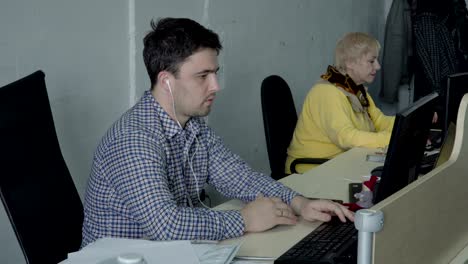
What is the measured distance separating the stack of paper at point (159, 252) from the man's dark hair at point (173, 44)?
21.8 inches

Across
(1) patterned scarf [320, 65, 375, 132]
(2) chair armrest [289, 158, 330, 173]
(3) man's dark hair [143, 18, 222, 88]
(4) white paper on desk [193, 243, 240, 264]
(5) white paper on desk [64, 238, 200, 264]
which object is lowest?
(2) chair armrest [289, 158, 330, 173]

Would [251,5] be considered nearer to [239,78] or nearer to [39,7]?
[239,78]

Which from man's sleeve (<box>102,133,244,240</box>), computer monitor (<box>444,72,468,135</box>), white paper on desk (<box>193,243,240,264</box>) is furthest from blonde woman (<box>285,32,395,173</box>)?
white paper on desk (<box>193,243,240,264</box>)

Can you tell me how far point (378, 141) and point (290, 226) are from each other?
48.1 inches

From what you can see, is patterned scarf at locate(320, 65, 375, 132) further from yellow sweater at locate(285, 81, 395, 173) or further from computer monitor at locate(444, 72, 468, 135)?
computer monitor at locate(444, 72, 468, 135)

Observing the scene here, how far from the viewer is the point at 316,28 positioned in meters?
4.65

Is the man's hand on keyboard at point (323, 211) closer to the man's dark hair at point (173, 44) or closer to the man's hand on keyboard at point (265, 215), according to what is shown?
the man's hand on keyboard at point (265, 215)

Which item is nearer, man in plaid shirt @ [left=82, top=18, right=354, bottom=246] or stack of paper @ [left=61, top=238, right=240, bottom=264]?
stack of paper @ [left=61, top=238, right=240, bottom=264]

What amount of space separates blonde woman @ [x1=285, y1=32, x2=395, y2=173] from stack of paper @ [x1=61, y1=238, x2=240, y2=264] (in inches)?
61.0

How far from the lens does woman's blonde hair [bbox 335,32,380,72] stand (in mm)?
3426

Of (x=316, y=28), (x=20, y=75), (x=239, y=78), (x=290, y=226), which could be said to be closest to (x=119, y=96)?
(x=20, y=75)

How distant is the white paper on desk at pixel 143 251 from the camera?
1.60 metres

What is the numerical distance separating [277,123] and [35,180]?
153 centimetres

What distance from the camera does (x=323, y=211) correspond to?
1997 mm
